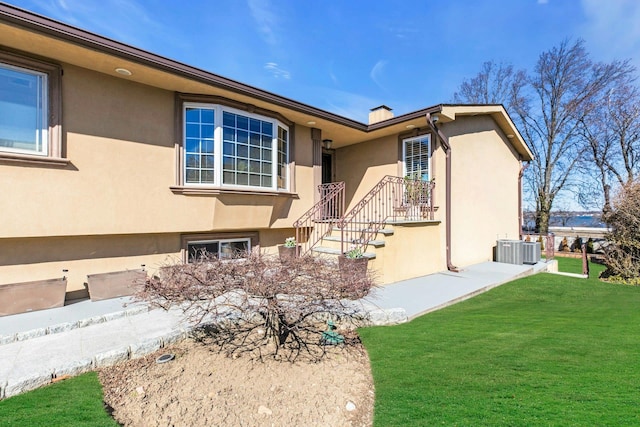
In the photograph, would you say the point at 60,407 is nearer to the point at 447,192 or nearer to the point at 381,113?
the point at 447,192

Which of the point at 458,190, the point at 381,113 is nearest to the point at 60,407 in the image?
the point at 458,190

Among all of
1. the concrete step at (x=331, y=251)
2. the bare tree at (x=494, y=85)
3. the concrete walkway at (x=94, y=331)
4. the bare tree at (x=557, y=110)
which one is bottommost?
the concrete walkway at (x=94, y=331)

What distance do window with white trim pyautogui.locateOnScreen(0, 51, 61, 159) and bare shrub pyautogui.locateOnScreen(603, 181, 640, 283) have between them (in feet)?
43.7

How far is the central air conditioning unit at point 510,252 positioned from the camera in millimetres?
9445

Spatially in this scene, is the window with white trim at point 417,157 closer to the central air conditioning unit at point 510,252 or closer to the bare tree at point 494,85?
the central air conditioning unit at point 510,252

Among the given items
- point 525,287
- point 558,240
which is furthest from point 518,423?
point 558,240

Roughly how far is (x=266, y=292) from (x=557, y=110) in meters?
25.7

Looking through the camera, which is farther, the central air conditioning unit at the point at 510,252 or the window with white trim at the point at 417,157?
the central air conditioning unit at the point at 510,252

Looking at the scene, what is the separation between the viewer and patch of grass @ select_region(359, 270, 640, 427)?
2344 millimetres

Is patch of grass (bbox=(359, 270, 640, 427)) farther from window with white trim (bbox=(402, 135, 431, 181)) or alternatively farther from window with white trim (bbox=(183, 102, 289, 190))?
window with white trim (bbox=(402, 135, 431, 181))

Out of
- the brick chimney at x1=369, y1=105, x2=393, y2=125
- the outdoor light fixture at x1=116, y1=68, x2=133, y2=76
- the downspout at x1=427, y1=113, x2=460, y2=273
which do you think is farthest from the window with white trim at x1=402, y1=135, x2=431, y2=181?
the outdoor light fixture at x1=116, y1=68, x2=133, y2=76

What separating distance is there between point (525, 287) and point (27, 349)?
901 cm

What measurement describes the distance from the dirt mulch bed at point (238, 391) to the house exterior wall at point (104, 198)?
2.99m

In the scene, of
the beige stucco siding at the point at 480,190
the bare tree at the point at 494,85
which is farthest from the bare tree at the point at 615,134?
the beige stucco siding at the point at 480,190
